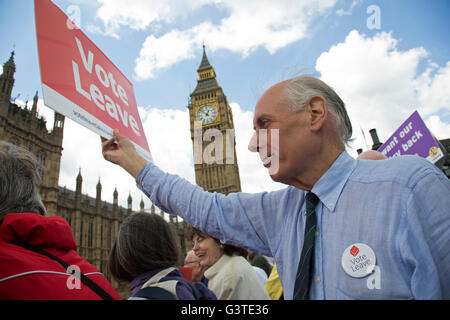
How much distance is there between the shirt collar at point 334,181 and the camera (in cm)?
100

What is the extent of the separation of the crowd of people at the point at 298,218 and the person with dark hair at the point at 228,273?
104cm

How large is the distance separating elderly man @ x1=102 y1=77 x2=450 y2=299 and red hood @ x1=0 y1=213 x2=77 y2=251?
42 centimetres

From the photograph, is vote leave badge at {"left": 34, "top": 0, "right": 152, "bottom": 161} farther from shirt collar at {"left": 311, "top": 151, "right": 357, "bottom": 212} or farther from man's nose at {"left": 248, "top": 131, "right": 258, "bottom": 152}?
shirt collar at {"left": 311, "top": 151, "right": 357, "bottom": 212}

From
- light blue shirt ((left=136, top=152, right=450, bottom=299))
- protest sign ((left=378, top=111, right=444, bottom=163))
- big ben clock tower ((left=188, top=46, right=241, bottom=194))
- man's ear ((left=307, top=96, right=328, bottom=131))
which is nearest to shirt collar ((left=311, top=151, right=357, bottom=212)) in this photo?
light blue shirt ((left=136, top=152, right=450, bottom=299))

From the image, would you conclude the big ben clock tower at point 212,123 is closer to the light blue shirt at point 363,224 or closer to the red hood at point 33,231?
the red hood at point 33,231

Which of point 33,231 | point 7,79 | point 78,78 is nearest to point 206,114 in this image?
point 7,79

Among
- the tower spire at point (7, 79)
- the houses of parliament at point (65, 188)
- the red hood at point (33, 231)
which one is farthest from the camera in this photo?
the houses of parliament at point (65, 188)

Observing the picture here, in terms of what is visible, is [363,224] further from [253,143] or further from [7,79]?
[7,79]

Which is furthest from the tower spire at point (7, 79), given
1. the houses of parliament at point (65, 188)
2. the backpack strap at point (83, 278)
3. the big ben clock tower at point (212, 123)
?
the backpack strap at point (83, 278)

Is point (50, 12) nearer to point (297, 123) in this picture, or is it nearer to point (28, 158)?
point (28, 158)

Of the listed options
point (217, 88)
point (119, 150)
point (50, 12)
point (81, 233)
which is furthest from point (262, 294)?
point (217, 88)

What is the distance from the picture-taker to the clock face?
139 ft
